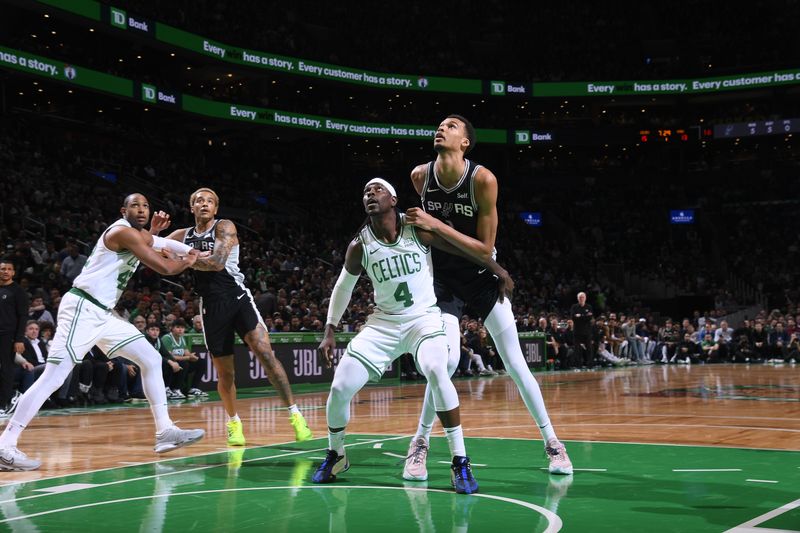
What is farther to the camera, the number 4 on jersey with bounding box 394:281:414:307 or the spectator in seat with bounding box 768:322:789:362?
the spectator in seat with bounding box 768:322:789:362

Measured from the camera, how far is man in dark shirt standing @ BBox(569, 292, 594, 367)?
80.8ft

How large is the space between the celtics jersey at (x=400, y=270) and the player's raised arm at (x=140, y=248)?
1.98m

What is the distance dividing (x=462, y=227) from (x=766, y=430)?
13.7ft

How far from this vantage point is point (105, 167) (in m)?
31.5

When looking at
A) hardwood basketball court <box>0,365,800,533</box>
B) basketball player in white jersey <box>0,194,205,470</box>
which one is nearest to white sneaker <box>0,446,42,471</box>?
hardwood basketball court <box>0,365,800,533</box>

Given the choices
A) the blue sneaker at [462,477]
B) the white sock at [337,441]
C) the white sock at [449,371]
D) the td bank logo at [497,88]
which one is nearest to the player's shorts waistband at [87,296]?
the white sock at [337,441]

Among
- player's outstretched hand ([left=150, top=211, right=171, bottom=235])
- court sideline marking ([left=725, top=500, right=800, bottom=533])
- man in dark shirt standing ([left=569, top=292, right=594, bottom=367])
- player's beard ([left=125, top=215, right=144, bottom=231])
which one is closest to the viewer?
court sideline marking ([left=725, top=500, right=800, bottom=533])

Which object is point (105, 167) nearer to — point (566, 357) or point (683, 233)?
point (566, 357)

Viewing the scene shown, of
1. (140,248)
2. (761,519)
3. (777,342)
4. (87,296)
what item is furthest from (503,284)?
(777,342)

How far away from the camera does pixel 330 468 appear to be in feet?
20.0

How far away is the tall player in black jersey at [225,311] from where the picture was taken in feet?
27.3

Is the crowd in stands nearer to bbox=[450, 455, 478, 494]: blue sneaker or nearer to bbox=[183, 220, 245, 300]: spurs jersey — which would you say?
bbox=[183, 220, 245, 300]: spurs jersey

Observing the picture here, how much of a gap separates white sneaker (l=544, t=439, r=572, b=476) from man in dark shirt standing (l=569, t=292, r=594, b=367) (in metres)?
18.2

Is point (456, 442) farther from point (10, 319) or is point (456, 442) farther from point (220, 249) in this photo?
point (10, 319)
